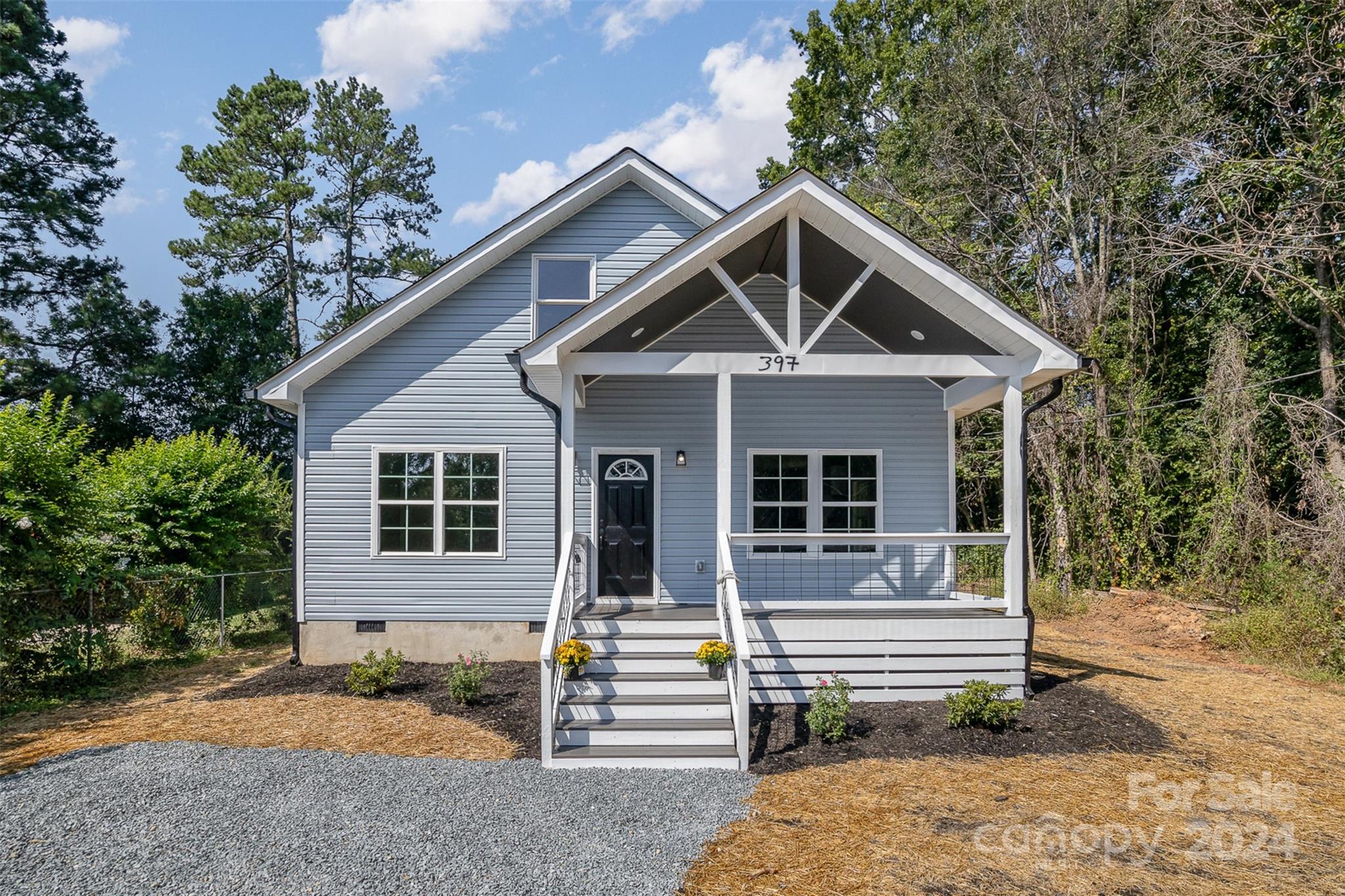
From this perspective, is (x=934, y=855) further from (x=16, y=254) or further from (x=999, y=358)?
(x=16, y=254)

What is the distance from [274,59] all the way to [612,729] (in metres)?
24.6

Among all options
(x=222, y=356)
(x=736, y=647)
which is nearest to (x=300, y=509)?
(x=736, y=647)

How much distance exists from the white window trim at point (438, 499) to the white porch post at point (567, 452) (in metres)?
2.38

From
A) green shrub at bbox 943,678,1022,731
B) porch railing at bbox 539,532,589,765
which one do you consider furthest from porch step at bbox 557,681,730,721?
green shrub at bbox 943,678,1022,731

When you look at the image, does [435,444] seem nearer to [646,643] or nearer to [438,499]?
[438,499]

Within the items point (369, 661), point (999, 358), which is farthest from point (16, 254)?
point (999, 358)

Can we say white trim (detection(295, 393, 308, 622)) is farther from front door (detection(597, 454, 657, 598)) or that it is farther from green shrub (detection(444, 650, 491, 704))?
front door (detection(597, 454, 657, 598))

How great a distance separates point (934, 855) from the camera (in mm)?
4250

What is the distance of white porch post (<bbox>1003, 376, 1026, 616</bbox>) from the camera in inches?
288

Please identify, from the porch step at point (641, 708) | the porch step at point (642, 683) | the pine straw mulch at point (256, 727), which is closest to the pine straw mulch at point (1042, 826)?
the porch step at point (641, 708)

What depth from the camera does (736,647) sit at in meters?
5.94

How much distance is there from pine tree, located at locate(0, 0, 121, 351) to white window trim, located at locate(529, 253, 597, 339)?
59.9 ft

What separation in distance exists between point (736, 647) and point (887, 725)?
1793mm

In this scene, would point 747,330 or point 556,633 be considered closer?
point 556,633
